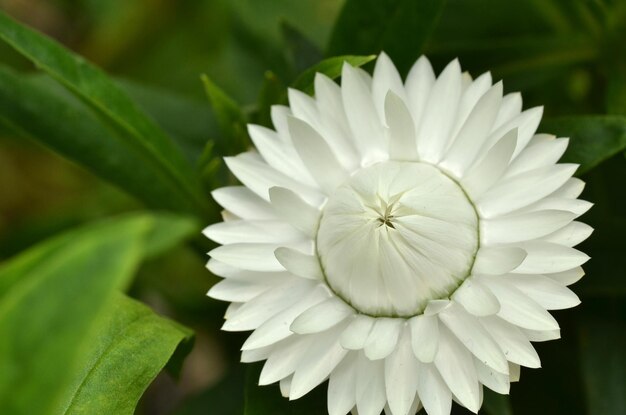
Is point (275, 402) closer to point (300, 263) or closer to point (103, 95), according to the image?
point (300, 263)

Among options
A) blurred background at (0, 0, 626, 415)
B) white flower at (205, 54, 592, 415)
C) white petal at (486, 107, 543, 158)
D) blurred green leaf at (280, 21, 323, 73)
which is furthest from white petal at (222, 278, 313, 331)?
blurred green leaf at (280, 21, 323, 73)

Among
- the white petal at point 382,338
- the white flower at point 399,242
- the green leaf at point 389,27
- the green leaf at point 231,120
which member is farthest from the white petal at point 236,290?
the green leaf at point 389,27

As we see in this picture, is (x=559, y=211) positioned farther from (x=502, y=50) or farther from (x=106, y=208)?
(x=106, y=208)

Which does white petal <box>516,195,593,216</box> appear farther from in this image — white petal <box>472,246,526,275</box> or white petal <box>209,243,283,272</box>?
white petal <box>209,243,283,272</box>

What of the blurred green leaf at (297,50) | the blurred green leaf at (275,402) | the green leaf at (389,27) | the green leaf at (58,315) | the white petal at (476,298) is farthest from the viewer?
the blurred green leaf at (297,50)

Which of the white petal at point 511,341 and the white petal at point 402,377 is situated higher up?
Answer: the white petal at point 511,341

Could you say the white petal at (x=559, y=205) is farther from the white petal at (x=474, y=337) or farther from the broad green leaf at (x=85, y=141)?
the broad green leaf at (x=85, y=141)
